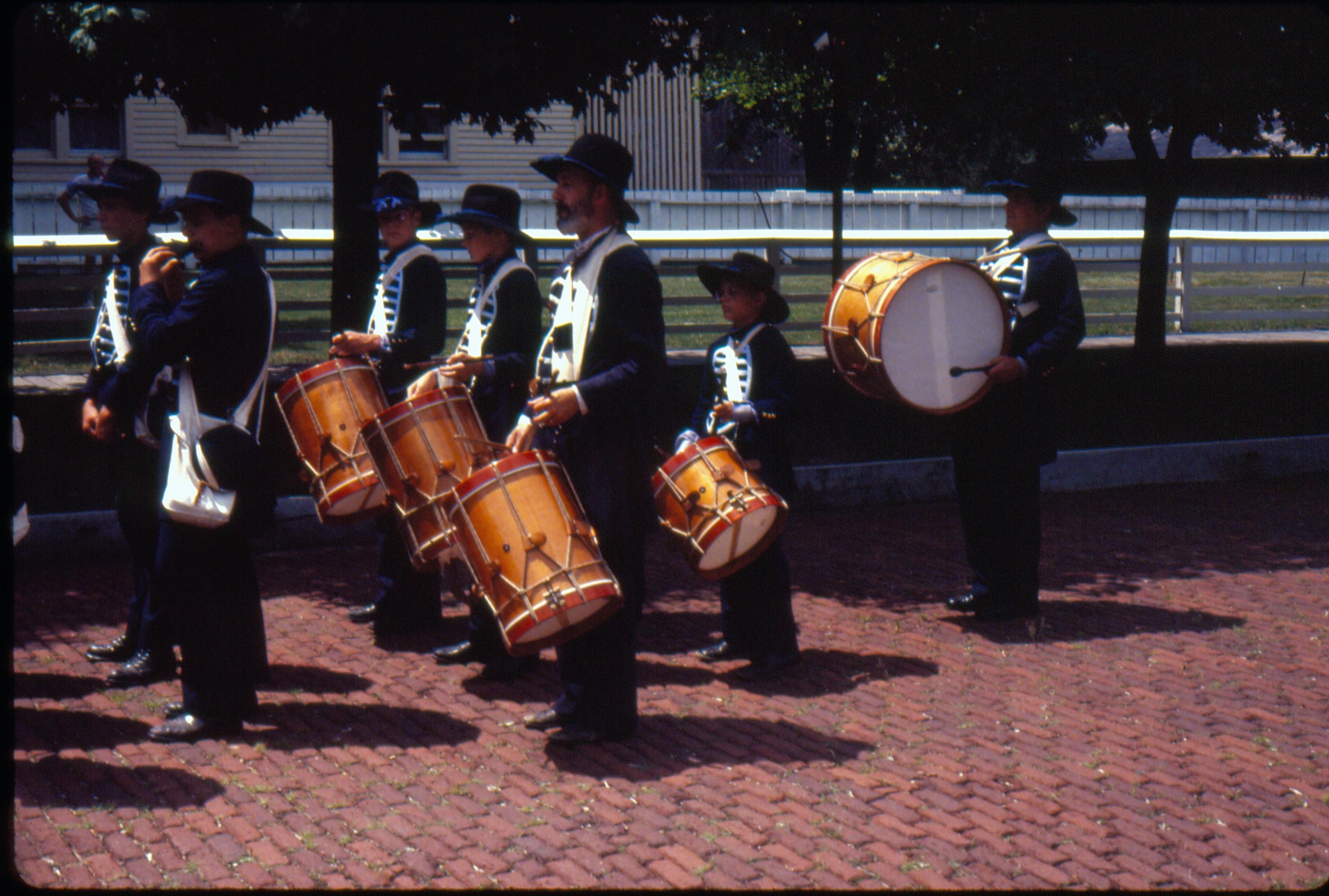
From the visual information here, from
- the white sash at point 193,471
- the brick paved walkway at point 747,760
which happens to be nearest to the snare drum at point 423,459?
the white sash at point 193,471

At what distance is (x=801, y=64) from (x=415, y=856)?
8.02 m

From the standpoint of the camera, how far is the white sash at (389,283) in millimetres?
6777

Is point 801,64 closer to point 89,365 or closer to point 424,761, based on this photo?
point 89,365

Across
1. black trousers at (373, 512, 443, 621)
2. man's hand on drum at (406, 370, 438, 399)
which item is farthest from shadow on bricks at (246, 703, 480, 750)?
man's hand on drum at (406, 370, 438, 399)

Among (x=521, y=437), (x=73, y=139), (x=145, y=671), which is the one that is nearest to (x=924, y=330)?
(x=521, y=437)

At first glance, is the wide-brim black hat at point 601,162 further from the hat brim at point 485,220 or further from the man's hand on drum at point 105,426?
the man's hand on drum at point 105,426

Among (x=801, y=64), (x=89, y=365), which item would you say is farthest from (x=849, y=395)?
(x=89, y=365)

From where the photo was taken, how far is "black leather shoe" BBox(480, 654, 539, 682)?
252 inches

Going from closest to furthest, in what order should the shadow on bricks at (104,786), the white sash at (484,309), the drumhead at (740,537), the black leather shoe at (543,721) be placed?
the shadow on bricks at (104,786) < the black leather shoe at (543,721) < the drumhead at (740,537) < the white sash at (484,309)

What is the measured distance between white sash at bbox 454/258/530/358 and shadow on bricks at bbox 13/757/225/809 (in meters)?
2.21

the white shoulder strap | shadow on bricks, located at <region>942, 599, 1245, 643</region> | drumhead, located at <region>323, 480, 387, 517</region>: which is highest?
the white shoulder strap

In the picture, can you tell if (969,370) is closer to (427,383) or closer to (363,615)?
(427,383)

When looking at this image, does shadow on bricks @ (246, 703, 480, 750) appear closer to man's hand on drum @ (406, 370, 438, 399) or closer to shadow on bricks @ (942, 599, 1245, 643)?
man's hand on drum @ (406, 370, 438, 399)

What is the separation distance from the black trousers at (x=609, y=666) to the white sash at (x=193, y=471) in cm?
137
